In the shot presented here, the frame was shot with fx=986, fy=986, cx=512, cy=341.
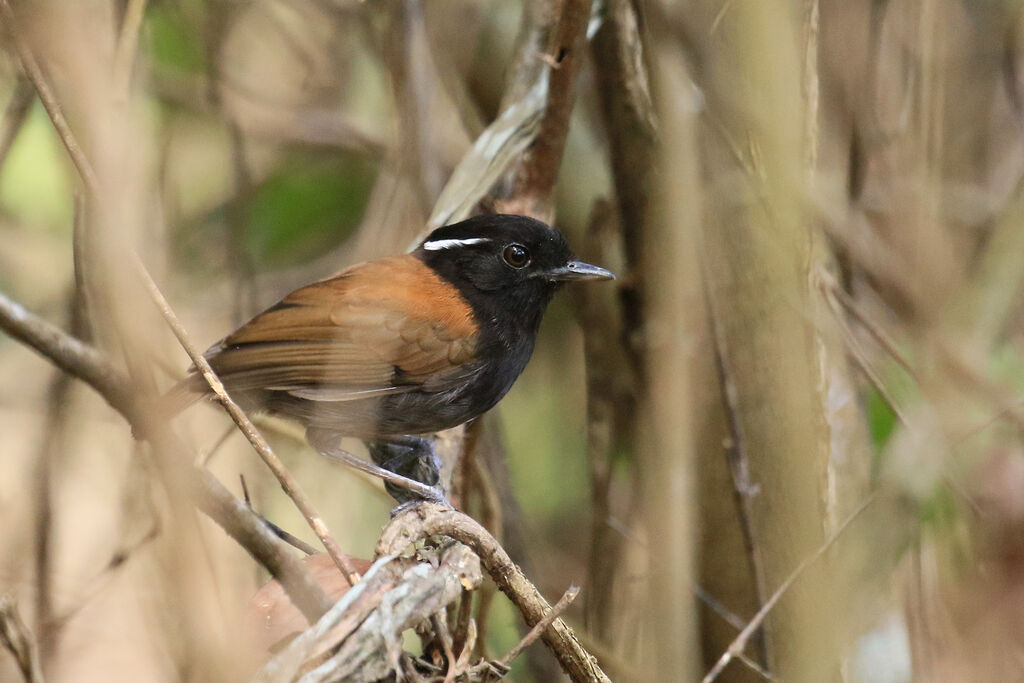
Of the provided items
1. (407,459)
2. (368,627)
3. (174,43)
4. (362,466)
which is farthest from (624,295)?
(368,627)

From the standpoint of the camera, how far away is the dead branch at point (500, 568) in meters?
1.97

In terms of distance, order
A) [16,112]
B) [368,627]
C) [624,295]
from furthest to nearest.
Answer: [624,295]
[16,112]
[368,627]

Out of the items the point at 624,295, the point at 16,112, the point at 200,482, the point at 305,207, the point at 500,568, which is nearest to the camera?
the point at 500,568

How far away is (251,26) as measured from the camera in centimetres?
446

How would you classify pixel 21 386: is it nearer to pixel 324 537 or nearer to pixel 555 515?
pixel 555 515

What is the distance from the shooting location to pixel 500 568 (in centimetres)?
204

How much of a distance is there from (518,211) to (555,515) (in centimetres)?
161

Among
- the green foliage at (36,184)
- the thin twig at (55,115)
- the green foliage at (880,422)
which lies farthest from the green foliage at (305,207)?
the thin twig at (55,115)

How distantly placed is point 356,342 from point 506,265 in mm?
568

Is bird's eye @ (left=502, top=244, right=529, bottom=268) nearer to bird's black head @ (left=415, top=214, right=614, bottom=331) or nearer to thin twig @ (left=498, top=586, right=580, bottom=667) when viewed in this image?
→ bird's black head @ (left=415, top=214, right=614, bottom=331)

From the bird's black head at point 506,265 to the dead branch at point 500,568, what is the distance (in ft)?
4.28

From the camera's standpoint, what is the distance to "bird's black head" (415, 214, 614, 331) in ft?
10.5

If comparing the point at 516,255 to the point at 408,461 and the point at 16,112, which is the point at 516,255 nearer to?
the point at 408,461

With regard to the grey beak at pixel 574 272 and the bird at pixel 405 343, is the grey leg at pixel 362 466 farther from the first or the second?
Result: the grey beak at pixel 574 272
